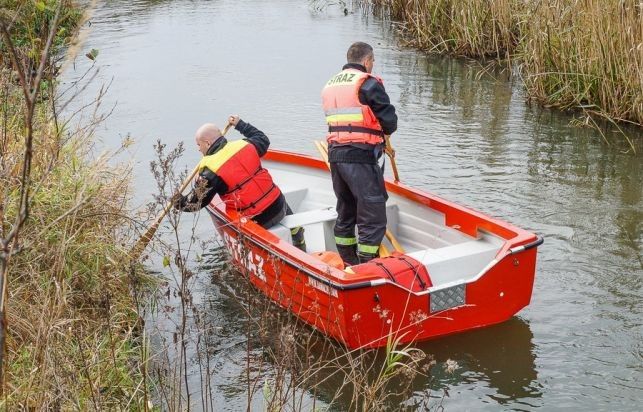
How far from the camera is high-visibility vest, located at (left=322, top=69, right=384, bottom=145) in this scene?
19.2 feet

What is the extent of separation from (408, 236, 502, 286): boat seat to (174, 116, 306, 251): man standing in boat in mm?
1122

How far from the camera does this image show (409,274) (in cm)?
537

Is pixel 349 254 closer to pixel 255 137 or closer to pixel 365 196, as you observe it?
pixel 365 196

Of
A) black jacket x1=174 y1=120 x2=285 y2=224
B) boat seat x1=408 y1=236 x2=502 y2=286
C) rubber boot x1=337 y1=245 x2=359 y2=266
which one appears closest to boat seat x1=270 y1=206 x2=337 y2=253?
black jacket x1=174 y1=120 x2=285 y2=224

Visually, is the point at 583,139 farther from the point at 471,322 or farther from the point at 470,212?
the point at 471,322

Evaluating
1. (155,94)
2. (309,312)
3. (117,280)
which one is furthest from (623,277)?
(155,94)

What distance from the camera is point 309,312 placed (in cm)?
568

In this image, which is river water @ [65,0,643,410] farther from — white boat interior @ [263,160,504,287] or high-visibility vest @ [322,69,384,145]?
high-visibility vest @ [322,69,384,145]

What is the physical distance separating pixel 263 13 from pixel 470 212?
12234mm

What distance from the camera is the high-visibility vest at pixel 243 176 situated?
244 inches

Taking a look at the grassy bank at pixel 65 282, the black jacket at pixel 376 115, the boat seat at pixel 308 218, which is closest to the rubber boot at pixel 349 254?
the boat seat at pixel 308 218

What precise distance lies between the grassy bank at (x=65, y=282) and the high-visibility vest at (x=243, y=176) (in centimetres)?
69

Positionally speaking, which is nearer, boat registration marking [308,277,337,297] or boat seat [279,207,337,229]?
boat registration marking [308,277,337,297]

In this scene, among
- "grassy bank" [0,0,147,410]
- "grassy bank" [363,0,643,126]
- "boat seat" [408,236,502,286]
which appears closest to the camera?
"grassy bank" [0,0,147,410]
